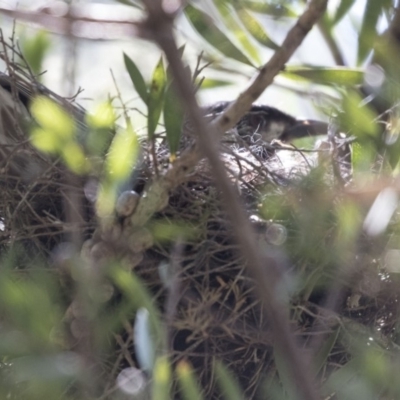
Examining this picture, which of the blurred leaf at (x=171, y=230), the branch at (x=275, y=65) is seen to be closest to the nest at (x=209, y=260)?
the blurred leaf at (x=171, y=230)

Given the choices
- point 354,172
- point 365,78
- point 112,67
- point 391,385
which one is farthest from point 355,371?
point 112,67

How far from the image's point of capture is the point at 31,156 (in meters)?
1.45

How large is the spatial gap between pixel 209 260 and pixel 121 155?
32 cm

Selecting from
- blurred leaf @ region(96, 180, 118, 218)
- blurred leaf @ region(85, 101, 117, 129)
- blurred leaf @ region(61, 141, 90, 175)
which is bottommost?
blurred leaf @ region(96, 180, 118, 218)

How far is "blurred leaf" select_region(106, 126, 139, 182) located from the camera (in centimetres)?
107

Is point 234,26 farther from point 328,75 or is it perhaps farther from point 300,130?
point 300,130

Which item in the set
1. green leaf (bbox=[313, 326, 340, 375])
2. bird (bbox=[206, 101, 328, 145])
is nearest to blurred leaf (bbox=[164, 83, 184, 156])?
green leaf (bbox=[313, 326, 340, 375])

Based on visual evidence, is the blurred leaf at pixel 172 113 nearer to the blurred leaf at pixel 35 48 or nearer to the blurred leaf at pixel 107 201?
the blurred leaf at pixel 107 201

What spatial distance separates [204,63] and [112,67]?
24cm

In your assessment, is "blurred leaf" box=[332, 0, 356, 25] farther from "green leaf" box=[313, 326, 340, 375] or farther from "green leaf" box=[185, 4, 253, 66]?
"green leaf" box=[313, 326, 340, 375]

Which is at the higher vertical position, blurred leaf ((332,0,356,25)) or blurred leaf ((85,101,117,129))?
blurred leaf ((332,0,356,25))

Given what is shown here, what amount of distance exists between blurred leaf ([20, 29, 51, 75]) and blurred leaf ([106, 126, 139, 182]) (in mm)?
362

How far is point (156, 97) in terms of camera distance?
116 centimetres

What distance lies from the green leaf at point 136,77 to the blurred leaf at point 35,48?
1.21ft
